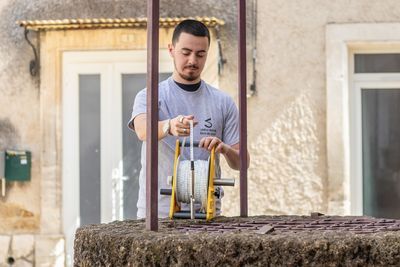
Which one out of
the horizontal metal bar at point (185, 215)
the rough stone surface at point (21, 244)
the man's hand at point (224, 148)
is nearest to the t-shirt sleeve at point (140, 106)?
the man's hand at point (224, 148)

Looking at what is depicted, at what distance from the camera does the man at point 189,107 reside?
4949mm

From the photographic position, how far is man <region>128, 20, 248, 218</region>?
4949mm

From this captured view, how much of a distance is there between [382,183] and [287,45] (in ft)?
4.68

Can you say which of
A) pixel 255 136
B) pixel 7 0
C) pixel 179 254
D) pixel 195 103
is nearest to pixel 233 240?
pixel 179 254

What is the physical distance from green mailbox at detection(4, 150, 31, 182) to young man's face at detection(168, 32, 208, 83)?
557 centimetres

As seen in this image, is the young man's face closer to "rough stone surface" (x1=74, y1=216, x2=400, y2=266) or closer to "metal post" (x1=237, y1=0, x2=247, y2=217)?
"metal post" (x1=237, y1=0, x2=247, y2=217)

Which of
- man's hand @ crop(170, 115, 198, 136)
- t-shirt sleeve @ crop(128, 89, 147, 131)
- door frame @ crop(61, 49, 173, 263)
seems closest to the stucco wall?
door frame @ crop(61, 49, 173, 263)

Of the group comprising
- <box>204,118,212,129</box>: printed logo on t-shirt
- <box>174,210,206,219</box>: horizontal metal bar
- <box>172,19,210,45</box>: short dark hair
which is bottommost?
<box>174,210,206,219</box>: horizontal metal bar

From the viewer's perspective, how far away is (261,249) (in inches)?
131

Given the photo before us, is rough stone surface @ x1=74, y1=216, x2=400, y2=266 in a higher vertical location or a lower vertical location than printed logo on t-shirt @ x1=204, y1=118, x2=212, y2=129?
lower

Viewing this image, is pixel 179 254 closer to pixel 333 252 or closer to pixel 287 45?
pixel 333 252

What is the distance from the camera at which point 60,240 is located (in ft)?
34.6

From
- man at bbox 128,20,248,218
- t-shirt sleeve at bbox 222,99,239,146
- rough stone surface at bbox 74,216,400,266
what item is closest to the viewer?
rough stone surface at bbox 74,216,400,266

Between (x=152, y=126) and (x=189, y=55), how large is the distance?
128 centimetres
